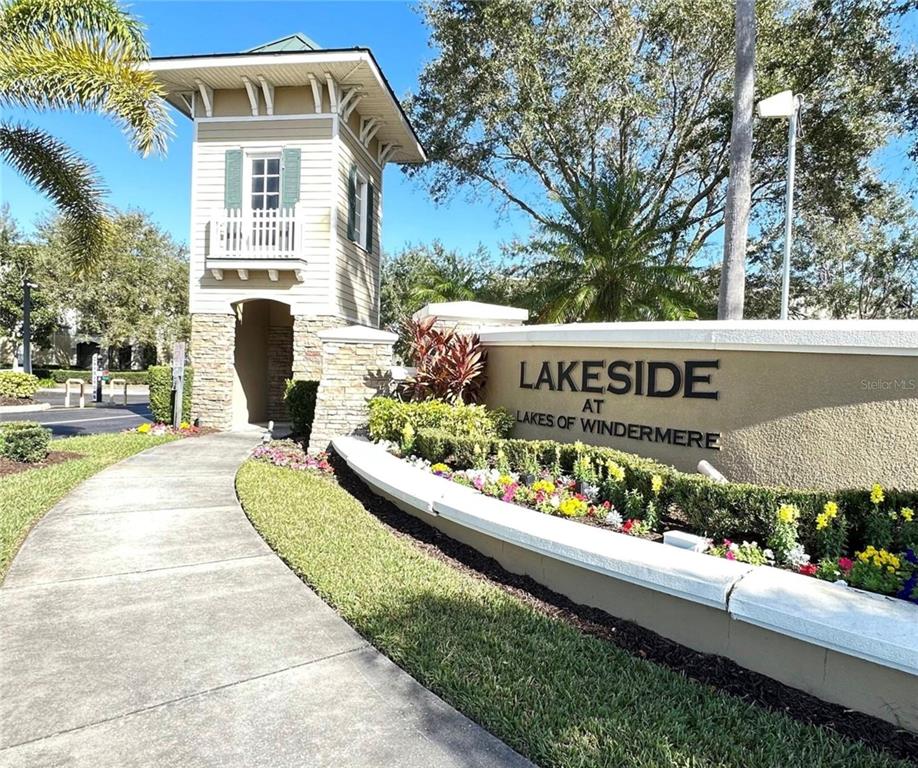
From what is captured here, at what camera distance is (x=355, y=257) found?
15.3 m

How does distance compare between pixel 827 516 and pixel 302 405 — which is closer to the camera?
pixel 827 516

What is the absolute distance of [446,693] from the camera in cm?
307

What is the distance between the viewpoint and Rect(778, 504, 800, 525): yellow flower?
3811 mm

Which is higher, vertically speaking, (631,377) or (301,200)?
(301,200)

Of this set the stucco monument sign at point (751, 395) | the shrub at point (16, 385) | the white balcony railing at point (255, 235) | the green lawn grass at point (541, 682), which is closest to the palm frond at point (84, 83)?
the white balcony railing at point (255, 235)

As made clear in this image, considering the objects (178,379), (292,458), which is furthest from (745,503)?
(178,379)

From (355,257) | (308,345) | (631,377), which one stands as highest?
(355,257)

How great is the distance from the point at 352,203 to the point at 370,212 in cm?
182

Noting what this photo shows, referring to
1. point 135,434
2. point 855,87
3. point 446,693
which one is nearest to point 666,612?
point 446,693

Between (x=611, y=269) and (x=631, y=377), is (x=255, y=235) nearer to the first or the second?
(x=611, y=269)

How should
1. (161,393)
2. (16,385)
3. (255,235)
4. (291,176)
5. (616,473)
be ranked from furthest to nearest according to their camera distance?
(16,385) < (161,393) < (255,235) < (291,176) < (616,473)

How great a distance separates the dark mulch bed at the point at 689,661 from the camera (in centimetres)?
276

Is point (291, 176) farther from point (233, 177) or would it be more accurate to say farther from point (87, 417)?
point (87, 417)

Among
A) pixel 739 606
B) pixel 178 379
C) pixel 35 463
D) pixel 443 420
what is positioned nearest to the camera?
pixel 739 606
